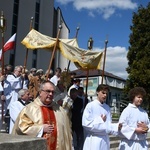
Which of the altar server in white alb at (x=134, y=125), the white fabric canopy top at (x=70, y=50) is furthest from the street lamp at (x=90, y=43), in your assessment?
the altar server in white alb at (x=134, y=125)

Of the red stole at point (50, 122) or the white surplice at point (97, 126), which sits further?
the white surplice at point (97, 126)

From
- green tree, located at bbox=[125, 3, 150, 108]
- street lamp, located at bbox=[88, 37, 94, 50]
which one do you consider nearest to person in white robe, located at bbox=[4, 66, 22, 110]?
street lamp, located at bbox=[88, 37, 94, 50]

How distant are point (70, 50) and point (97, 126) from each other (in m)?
3.63

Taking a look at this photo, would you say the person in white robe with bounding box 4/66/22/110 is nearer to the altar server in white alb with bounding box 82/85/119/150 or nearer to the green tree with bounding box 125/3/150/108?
the altar server in white alb with bounding box 82/85/119/150

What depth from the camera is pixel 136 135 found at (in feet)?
17.1

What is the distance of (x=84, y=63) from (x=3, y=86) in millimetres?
2355

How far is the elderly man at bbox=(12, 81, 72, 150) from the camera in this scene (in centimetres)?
362

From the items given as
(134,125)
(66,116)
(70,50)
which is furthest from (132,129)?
(70,50)

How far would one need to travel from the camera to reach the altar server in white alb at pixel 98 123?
5168 mm

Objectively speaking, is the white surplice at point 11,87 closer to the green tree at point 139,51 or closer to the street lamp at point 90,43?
the street lamp at point 90,43

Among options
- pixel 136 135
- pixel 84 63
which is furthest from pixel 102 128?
pixel 84 63

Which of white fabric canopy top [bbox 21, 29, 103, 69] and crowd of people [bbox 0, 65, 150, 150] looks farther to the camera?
white fabric canopy top [bbox 21, 29, 103, 69]

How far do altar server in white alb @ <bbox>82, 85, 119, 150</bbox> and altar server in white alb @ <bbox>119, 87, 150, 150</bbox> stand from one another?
21cm

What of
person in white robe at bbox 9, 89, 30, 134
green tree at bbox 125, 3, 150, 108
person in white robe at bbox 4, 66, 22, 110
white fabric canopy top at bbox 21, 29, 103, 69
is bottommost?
person in white robe at bbox 9, 89, 30, 134
